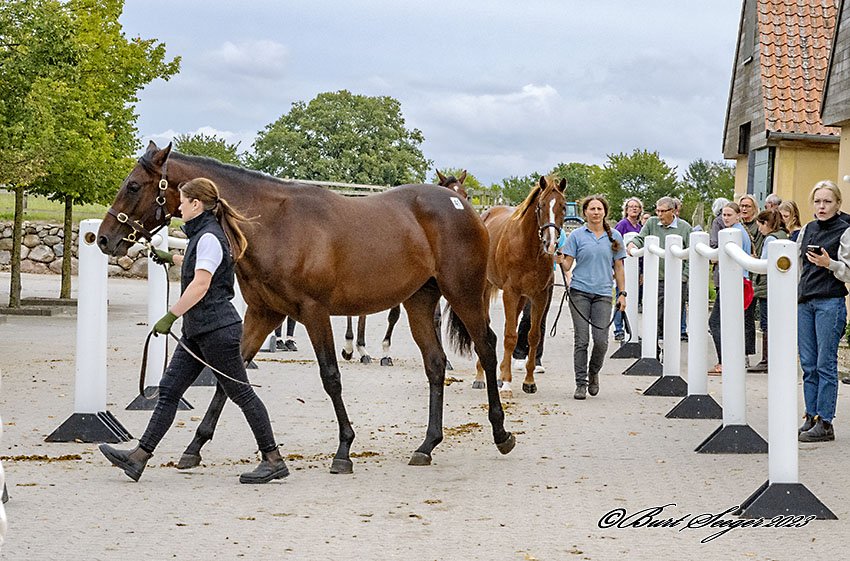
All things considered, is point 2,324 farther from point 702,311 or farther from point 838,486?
point 838,486

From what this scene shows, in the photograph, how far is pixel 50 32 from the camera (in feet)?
52.5

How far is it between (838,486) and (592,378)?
5.03 meters

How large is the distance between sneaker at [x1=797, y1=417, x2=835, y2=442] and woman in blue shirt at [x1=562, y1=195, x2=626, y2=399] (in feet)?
10.5

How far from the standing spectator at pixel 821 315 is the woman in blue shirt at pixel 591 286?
3.06 m

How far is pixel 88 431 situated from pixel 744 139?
22551 millimetres

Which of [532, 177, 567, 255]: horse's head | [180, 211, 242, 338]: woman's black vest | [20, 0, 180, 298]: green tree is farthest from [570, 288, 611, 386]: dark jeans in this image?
[20, 0, 180, 298]: green tree

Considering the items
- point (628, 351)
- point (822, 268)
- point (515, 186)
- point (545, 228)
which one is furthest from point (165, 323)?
point (515, 186)

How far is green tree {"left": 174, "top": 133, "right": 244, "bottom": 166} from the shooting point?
57812 millimetres

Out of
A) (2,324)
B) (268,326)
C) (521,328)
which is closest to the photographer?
(268,326)

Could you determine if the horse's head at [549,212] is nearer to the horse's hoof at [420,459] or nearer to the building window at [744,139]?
the horse's hoof at [420,459]

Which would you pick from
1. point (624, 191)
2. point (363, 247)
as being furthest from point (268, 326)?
point (624, 191)

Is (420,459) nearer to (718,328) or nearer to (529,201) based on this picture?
(529,201)

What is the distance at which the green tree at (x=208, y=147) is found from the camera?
57.8 metres

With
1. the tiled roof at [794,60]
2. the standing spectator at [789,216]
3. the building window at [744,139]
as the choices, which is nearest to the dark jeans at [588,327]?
the standing spectator at [789,216]
